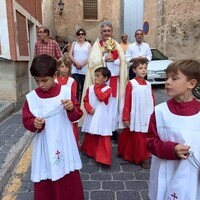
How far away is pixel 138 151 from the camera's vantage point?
4457 mm

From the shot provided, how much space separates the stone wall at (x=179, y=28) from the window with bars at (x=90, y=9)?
25.6 feet

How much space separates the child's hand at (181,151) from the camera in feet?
6.96

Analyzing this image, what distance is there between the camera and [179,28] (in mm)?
18406

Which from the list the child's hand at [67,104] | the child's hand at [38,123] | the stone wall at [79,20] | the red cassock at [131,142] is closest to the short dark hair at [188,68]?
the child's hand at [67,104]

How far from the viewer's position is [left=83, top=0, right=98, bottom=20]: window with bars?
2592 centimetres

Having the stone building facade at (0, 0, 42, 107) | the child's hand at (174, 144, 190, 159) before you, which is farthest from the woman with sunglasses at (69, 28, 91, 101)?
the child's hand at (174, 144, 190, 159)

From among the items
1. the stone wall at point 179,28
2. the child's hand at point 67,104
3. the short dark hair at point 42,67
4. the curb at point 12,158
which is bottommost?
the curb at point 12,158

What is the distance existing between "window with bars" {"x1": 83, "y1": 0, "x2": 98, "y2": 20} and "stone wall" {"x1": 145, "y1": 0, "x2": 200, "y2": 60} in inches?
308

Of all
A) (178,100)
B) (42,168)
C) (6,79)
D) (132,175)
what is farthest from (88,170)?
(6,79)

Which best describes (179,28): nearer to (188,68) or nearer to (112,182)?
(112,182)

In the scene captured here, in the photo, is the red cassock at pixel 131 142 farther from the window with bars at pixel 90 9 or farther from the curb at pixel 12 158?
the window with bars at pixel 90 9

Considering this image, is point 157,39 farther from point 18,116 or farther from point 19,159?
point 19,159

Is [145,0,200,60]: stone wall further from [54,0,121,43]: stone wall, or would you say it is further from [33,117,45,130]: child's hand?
[33,117,45,130]: child's hand

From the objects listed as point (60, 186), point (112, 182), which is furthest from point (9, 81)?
point (60, 186)
